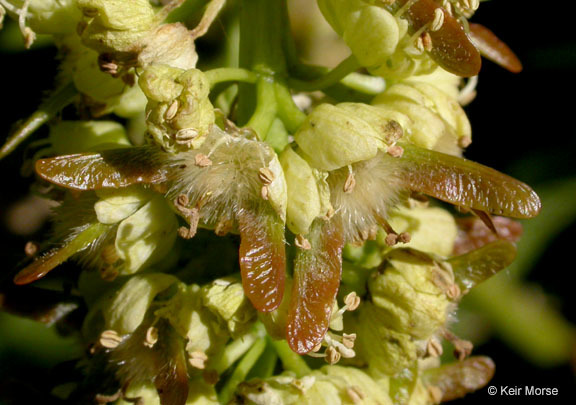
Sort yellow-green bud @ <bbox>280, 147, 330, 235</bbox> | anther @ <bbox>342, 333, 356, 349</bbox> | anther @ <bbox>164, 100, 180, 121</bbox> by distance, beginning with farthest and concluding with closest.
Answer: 1. anther @ <bbox>342, 333, 356, 349</bbox>
2. yellow-green bud @ <bbox>280, 147, 330, 235</bbox>
3. anther @ <bbox>164, 100, 180, 121</bbox>

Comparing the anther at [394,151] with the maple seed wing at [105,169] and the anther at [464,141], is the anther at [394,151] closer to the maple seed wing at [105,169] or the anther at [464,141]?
the anther at [464,141]

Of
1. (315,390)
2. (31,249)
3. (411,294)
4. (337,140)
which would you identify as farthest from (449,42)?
(31,249)

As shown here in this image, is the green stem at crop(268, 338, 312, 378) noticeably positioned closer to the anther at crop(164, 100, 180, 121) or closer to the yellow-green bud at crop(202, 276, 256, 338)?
the yellow-green bud at crop(202, 276, 256, 338)

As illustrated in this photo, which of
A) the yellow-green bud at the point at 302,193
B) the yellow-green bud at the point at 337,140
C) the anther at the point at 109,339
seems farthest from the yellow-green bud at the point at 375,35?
the anther at the point at 109,339

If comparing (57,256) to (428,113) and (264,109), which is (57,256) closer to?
(264,109)

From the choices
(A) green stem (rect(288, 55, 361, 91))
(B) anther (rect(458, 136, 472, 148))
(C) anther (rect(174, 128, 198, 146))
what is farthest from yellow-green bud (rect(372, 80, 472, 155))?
(C) anther (rect(174, 128, 198, 146))
